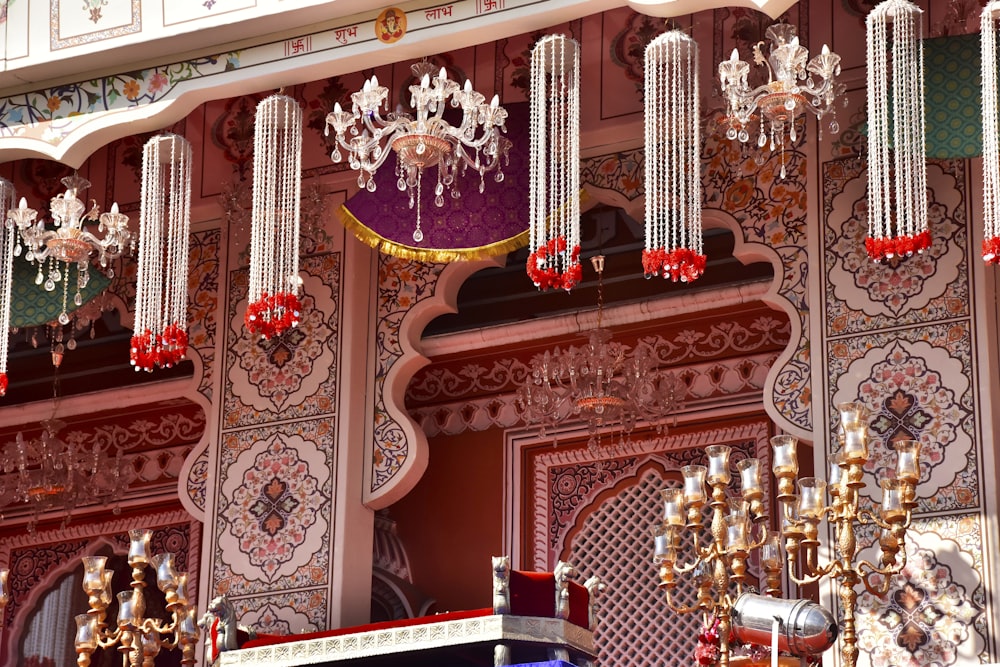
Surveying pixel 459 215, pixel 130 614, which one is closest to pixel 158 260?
pixel 459 215

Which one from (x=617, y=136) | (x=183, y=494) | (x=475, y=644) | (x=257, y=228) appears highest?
(x=617, y=136)

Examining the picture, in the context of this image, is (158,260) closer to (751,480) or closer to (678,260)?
(678,260)

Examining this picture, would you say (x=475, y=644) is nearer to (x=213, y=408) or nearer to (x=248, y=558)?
(x=248, y=558)

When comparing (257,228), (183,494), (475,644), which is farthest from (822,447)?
(183,494)

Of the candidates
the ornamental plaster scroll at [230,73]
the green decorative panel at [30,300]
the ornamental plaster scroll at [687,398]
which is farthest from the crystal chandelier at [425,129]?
the ornamental plaster scroll at [687,398]

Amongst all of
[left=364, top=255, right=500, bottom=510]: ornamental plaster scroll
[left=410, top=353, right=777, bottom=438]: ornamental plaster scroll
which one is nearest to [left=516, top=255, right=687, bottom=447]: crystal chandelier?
[left=410, top=353, right=777, bottom=438]: ornamental plaster scroll

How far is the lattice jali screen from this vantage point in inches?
316

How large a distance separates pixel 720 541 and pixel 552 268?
3.37 feet

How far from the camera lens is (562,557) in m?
8.31

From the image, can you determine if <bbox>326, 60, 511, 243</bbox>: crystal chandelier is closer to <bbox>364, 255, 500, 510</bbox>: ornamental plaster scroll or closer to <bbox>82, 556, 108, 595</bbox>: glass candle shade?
<bbox>364, 255, 500, 510</bbox>: ornamental plaster scroll

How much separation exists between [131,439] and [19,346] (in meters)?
0.83

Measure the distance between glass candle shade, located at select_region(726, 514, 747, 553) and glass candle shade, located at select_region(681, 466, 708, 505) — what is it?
0.15 m

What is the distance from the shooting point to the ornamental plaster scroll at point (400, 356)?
701 cm

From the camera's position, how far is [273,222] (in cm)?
646
